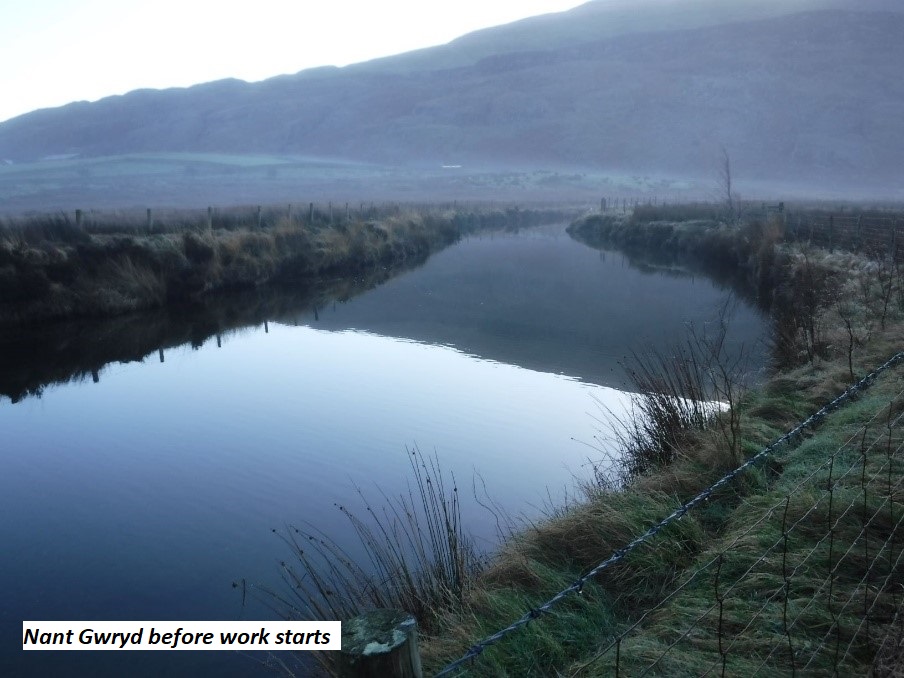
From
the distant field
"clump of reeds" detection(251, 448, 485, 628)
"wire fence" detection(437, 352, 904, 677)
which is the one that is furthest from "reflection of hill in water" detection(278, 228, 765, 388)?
the distant field

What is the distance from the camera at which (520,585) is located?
4.46m

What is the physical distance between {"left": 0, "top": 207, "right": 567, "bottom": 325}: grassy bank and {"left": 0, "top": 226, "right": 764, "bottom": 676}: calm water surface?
1.14m

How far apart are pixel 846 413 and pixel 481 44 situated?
16731cm

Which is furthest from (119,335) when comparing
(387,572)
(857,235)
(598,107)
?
(598,107)

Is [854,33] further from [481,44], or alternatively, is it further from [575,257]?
[575,257]

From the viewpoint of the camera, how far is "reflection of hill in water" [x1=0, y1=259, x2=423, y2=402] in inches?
469

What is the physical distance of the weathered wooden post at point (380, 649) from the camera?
2170mm

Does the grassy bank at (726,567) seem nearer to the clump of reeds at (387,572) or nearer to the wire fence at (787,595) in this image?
the wire fence at (787,595)

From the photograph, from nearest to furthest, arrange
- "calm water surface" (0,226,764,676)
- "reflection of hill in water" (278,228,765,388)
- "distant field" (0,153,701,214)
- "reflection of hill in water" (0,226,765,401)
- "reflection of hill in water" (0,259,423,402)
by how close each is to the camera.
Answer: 1. "calm water surface" (0,226,764,676)
2. "reflection of hill in water" (0,259,423,402)
3. "reflection of hill in water" (0,226,765,401)
4. "reflection of hill in water" (278,228,765,388)
5. "distant field" (0,153,701,214)

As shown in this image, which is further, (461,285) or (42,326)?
(461,285)

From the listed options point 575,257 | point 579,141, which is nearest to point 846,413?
point 575,257

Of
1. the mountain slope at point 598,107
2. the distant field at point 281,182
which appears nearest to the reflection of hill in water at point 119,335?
the distant field at point 281,182

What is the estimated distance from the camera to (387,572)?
16.5 ft

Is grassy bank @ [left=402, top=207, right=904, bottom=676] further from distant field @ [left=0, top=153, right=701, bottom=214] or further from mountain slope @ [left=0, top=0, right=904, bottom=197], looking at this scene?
mountain slope @ [left=0, top=0, right=904, bottom=197]
